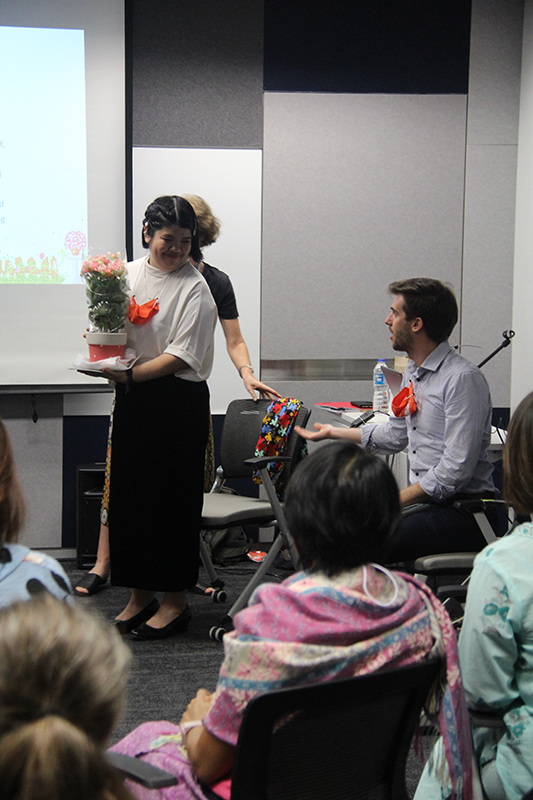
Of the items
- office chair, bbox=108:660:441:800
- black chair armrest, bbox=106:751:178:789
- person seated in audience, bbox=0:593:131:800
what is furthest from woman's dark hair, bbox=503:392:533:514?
person seated in audience, bbox=0:593:131:800

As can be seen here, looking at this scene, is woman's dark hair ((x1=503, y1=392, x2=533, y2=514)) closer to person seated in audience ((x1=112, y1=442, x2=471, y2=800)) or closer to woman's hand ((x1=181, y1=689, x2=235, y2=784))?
person seated in audience ((x1=112, y1=442, x2=471, y2=800))

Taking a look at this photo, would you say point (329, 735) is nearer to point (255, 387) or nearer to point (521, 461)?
point (521, 461)

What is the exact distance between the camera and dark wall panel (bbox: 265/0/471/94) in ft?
13.9

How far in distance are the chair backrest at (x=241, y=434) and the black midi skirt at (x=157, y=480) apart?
704 mm

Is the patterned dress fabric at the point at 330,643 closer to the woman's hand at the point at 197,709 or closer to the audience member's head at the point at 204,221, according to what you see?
the woman's hand at the point at 197,709

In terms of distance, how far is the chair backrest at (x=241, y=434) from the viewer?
11.7ft

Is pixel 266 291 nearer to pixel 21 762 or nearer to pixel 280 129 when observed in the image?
pixel 280 129

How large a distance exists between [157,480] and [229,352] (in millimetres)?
1042

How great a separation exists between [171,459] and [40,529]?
1.77m

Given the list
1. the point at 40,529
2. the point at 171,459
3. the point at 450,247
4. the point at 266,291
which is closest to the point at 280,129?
the point at 266,291

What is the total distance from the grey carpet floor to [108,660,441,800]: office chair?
1064mm

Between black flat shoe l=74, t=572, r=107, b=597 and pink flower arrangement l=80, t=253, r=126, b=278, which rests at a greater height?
pink flower arrangement l=80, t=253, r=126, b=278

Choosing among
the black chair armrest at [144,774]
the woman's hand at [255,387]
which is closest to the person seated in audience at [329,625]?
the black chair armrest at [144,774]

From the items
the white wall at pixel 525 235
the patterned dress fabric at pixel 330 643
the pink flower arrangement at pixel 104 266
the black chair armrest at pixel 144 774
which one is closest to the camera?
the black chair armrest at pixel 144 774
